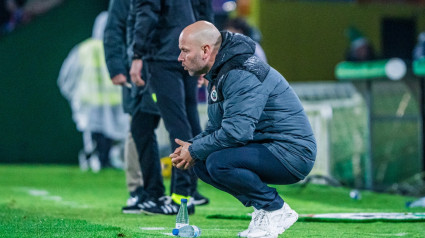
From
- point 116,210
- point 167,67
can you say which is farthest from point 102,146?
point 167,67

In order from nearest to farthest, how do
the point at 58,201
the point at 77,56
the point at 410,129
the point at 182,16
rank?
1. the point at 182,16
2. the point at 58,201
3. the point at 410,129
4. the point at 77,56

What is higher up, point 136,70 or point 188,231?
point 136,70

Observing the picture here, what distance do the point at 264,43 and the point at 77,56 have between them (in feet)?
10.1

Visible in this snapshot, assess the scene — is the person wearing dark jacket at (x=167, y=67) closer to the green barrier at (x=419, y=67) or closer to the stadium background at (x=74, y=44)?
the green barrier at (x=419, y=67)

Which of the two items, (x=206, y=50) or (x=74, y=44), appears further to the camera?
(x=74, y=44)

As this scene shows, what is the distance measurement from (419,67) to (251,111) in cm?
445

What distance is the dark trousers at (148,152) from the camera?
5633mm

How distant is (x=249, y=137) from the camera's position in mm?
3795

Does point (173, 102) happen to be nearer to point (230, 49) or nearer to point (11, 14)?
point (230, 49)

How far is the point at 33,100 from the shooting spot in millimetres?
12547

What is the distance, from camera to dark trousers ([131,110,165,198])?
5633mm

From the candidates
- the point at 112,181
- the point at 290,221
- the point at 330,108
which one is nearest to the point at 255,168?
the point at 290,221

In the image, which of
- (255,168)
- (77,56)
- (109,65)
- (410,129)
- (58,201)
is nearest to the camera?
(255,168)

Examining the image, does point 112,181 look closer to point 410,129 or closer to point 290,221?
point 410,129
